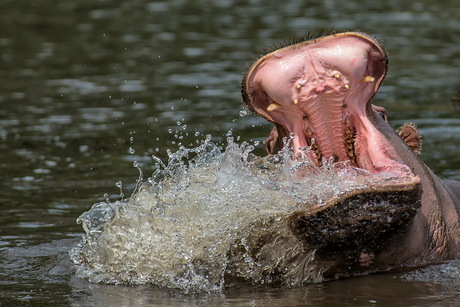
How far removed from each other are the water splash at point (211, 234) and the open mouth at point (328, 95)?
0.46ft

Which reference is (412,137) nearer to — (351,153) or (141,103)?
(351,153)

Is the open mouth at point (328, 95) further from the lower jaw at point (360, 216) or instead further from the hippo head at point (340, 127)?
the lower jaw at point (360, 216)

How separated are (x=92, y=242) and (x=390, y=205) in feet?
6.01

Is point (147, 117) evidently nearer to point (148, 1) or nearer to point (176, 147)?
point (176, 147)

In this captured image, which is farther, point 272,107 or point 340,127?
point 340,127

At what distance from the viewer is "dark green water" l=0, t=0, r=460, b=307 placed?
150 inches

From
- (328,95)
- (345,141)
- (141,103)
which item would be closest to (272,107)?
(328,95)

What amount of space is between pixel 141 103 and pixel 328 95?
6.38m

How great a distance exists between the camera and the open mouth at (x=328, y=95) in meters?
3.40

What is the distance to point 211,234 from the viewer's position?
12.7 ft

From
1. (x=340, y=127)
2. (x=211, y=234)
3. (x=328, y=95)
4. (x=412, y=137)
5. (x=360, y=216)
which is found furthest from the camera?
(x=412, y=137)

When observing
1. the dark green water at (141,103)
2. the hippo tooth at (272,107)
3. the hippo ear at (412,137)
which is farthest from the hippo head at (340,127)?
the hippo ear at (412,137)

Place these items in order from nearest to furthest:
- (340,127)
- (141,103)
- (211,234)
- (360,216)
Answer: (360,216) < (340,127) < (211,234) < (141,103)

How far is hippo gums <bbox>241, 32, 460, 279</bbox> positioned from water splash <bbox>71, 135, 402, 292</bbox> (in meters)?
0.15
